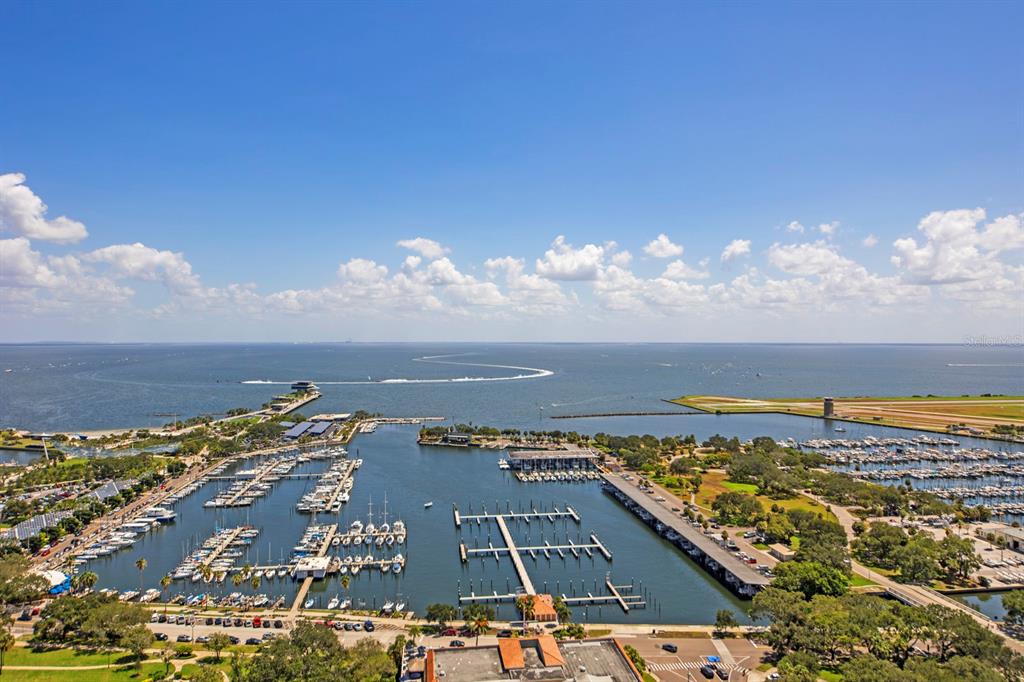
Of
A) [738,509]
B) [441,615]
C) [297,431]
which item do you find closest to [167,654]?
[441,615]

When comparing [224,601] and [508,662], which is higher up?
[508,662]

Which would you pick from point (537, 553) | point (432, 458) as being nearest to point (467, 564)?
point (537, 553)

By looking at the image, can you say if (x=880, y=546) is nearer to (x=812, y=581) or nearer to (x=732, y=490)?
(x=812, y=581)

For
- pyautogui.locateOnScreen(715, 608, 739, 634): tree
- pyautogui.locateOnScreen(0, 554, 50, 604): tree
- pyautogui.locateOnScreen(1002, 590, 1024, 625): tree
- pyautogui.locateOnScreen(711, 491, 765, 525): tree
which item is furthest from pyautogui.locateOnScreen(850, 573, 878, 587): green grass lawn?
pyautogui.locateOnScreen(0, 554, 50, 604): tree

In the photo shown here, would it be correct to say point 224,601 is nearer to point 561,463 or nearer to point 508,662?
point 508,662

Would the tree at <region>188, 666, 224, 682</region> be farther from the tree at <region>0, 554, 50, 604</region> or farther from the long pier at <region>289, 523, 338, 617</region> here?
the tree at <region>0, 554, 50, 604</region>

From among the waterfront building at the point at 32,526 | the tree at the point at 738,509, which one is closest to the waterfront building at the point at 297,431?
the waterfront building at the point at 32,526
